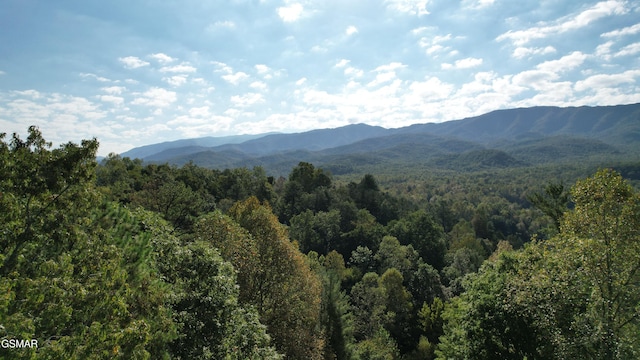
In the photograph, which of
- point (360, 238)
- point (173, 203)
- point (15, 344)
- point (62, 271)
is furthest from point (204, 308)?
point (360, 238)

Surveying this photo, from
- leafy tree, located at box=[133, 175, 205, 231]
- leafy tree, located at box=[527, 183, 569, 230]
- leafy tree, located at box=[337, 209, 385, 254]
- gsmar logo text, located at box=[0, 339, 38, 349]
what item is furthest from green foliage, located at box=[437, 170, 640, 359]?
leafy tree, located at box=[337, 209, 385, 254]

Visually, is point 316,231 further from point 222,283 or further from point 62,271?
point 62,271

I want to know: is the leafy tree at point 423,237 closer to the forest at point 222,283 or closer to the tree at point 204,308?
the forest at point 222,283

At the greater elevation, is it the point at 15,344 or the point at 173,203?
the point at 15,344

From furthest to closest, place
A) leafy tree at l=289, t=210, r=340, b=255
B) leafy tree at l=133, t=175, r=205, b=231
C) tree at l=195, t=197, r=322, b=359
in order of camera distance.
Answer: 1. leafy tree at l=289, t=210, r=340, b=255
2. leafy tree at l=133, t=175, r=205, b=231
3. tree at l=195, t=197, r=322, b=359

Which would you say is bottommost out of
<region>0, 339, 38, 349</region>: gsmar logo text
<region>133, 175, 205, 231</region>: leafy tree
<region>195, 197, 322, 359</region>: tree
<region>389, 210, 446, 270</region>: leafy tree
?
<region>389, 210, 446, 270</region>: leafy tree

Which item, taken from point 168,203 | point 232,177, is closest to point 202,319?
point 168,203

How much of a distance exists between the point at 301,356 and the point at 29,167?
15964 mm

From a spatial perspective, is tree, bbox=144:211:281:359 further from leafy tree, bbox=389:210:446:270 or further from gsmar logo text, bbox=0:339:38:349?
leafy tree, bbox=389:210:446:270

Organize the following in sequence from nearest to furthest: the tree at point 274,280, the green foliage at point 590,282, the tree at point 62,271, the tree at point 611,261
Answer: the tree at point 62,271 → the tree at point 611,261 → the green foliage at point 590,282 → the tree at point 274,280

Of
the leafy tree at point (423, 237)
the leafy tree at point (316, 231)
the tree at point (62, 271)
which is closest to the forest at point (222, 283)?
the tree at point (62, 271)

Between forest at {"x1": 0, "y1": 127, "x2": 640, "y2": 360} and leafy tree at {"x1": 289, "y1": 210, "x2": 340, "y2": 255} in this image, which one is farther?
leafy tree at {"x1": 289, "y1": 210, "x2": 340, "y2": 255}

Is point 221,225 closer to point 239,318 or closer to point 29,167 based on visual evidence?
point 239,318

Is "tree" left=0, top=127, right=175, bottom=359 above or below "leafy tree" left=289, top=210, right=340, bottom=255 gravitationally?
above
